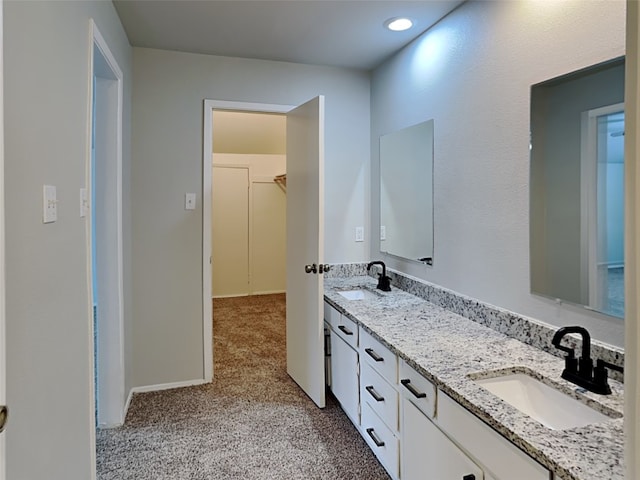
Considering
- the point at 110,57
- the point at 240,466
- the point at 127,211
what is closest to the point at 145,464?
the point at 240,466

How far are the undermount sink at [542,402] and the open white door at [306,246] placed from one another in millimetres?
1259

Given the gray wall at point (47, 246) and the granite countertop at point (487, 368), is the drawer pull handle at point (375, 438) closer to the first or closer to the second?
the granite countertop at point (487, 368)

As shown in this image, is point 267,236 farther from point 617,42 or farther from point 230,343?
point 617,42

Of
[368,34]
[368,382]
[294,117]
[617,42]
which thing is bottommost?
[368,382]

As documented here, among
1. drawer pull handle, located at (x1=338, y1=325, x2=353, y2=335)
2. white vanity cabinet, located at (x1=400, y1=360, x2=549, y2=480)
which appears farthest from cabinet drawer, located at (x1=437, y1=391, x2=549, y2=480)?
drawer pull handle, located at (x1=338, y1=325, x2=353, y2=335)

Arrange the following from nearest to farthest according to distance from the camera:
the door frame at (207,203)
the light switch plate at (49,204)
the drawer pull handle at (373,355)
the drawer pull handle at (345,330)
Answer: the light switch plate at (49,204)
the drawer pull handle at (373,355)
the drawer pull handle at (345,330)
the door frame at (207,203)

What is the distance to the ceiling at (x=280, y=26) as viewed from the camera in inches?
87.8

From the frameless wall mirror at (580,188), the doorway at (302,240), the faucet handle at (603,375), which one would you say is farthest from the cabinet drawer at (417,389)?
the doorway at (302,240)

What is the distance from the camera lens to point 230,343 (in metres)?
3.97

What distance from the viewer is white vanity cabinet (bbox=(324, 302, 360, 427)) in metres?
2.30

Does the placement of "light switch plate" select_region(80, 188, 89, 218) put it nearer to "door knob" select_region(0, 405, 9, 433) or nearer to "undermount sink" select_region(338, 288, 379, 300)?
"door knob" select_region(0, 405, 9, 433)

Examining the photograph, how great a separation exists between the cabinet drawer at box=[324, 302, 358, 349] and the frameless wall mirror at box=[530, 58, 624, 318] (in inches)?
36.3

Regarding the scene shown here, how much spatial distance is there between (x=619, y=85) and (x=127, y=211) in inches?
103

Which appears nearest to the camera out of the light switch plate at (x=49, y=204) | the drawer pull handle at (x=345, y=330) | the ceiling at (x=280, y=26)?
the light switch plate at (x=49, y=204)
